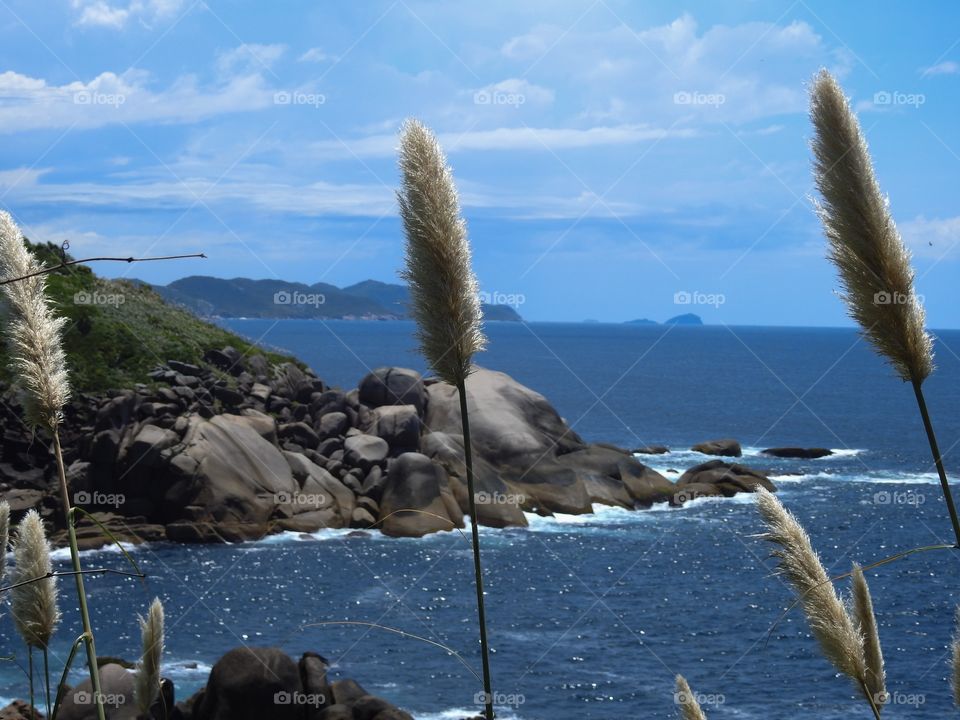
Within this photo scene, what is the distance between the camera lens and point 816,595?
3.00 metres

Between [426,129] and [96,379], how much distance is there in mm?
35086

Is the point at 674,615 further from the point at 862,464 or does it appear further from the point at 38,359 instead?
the point at 862,464

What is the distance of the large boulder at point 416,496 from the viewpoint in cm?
3119

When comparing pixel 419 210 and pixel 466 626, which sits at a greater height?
pixel 419 210

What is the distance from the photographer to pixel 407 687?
19.1m

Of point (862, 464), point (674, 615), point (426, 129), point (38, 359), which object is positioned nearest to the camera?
point (38, 359)

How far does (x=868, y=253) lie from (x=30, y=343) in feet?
9.41

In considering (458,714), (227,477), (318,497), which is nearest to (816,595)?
(458,714)

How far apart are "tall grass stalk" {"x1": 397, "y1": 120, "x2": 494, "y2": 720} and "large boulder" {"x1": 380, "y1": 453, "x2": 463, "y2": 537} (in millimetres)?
27446

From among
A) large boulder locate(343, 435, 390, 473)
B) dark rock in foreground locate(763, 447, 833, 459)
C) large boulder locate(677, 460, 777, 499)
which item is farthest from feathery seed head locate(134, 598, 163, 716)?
dark rock in foreground locate(763, 447, 833, 459)

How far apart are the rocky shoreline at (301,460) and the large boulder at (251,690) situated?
11.3 metres

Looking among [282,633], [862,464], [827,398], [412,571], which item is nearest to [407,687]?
[282,633]

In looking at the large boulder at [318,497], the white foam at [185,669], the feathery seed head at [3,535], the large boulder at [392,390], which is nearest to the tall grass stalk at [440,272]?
the feathery seed head at [3,535]

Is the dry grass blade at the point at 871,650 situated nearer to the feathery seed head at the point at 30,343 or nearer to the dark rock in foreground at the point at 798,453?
the feathery seed head at the point at 30,343
